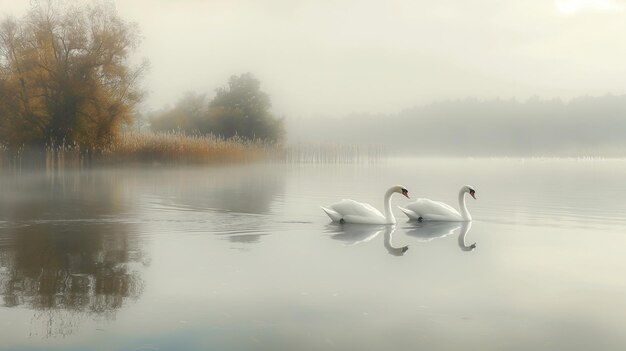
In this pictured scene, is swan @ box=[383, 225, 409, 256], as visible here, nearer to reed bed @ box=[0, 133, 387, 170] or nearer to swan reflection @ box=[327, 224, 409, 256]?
swan reflection @ box=[327, 224, 409, 256]

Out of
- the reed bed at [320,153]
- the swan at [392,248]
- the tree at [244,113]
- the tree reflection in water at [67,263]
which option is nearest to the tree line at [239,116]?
the tree at [244,113]

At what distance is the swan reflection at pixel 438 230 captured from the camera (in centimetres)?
1473

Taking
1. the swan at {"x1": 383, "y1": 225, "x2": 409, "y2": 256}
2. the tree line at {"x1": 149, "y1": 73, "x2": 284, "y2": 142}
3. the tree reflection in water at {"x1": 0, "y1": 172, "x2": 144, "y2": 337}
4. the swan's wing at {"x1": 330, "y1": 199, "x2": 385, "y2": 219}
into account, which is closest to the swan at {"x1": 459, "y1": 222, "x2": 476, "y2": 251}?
the swan at {"x1": 383, "y1": 225, "x2": 409, "y2": 256}

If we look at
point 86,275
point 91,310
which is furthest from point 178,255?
point 91,310

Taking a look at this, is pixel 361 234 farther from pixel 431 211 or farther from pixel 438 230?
Result: pixel 431 211

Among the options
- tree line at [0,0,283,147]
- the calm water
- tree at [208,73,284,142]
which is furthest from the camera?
tree at [208,73,284,142]

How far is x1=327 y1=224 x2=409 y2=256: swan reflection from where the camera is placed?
1340 cm

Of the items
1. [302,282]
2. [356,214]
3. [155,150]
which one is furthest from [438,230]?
[155,150]

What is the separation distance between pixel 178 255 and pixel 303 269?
7.65 ft

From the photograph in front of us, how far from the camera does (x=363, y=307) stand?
8500mm

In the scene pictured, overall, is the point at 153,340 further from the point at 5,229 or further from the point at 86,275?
the point at 5,229

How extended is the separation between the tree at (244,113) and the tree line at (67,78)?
31.8m

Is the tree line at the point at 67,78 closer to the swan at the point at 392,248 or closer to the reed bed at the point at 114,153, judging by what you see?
the reed bed at the point at 114,153

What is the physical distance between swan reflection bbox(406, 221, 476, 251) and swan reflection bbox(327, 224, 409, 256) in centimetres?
51
